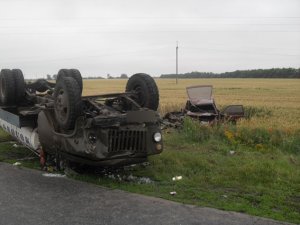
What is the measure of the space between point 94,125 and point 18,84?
3.65 m

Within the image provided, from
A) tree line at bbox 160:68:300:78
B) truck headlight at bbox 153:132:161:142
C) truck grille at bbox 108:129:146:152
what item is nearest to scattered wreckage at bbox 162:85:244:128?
truck headlight at bbox 153:132:161:142

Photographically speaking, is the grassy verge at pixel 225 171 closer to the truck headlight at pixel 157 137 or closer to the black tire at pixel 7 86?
the truck headlight at pixel 157 137

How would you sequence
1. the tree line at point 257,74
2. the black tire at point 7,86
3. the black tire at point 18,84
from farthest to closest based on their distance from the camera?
the tree line at point 257,74 < the black tire at point 18,84 < the black tire at point 7,86

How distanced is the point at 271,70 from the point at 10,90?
101 meters

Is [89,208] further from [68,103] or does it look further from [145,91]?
[145,91]

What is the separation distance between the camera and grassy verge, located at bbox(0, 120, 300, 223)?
6.06m

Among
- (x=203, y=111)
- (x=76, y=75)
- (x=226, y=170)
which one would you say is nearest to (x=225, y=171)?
(x=226, y=170)

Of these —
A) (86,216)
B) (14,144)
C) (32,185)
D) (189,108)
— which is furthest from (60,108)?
(189,108)

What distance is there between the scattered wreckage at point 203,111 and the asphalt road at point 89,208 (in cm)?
615

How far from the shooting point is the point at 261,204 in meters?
5.89

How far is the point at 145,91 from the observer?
8.19m

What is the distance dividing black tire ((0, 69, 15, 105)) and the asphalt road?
3.14m

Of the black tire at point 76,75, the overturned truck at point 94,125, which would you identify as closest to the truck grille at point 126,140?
the overturned truck at point 94,125

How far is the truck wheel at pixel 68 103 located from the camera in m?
7.08
